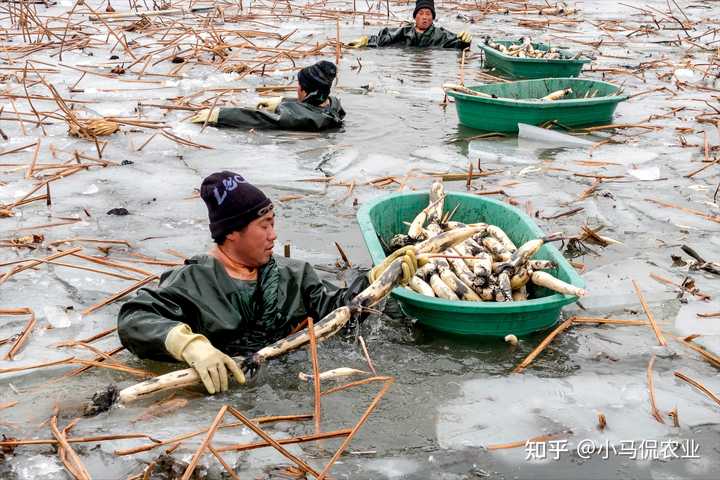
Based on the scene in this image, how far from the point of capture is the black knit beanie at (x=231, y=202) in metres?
3.96

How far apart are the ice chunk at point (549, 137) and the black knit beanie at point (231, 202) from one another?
4530 millimetres

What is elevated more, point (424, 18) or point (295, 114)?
point (424, 18)

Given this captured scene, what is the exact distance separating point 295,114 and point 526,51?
149 inches

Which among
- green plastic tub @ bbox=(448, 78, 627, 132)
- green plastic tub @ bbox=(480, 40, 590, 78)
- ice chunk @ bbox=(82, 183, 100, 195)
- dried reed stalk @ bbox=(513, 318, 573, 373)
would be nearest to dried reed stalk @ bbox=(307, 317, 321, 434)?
dried reed stalk @ bbox=(513, 318, 573, 373)

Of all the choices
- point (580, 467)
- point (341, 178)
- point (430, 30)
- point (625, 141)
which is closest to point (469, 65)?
point (430, 30)

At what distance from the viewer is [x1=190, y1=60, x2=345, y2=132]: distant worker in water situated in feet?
27.1

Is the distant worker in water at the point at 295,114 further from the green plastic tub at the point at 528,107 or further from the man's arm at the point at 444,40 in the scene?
the man's arm at the point at 444,40

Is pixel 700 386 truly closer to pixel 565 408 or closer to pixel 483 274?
pixel 565 408

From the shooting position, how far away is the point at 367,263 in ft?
17.9

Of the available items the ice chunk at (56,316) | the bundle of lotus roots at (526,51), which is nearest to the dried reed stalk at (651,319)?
the ice chunk at (56,316)

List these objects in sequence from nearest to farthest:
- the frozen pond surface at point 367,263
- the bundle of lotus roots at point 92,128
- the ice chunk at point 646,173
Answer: the frozen pond surface at point 367,263
the ice chunk at point 646,173
the bundle of lotus roots at point 92,128

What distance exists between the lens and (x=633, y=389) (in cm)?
391

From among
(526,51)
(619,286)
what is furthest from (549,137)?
(619,286)

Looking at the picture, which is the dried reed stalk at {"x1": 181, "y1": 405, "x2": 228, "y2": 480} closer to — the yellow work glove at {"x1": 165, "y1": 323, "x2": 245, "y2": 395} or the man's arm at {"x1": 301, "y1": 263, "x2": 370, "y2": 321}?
the yellow work glove at {"x1": 165, "y1": 323, "x2": 245, "y2": 395}
